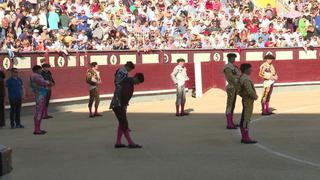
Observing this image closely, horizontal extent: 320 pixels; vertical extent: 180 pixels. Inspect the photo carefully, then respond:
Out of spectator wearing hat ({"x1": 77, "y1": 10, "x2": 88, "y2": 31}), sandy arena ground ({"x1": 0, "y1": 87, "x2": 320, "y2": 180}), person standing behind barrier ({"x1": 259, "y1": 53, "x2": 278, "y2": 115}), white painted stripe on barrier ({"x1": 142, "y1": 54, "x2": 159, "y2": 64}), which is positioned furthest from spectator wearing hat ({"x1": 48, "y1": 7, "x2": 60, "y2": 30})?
person standing behind barrier ({"x1": 259, "y1": 53, "x2": 278, "y2": 115})

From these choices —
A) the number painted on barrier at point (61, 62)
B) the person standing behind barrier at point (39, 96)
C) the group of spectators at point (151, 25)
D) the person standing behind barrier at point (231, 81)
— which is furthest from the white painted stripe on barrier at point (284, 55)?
the person standing behind barrier at point (39, 96)

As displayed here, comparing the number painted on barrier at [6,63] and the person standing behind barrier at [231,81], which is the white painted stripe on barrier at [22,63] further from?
the person standing behind barrier at [231,81]

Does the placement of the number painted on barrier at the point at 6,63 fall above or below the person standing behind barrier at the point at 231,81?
above

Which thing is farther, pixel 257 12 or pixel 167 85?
pixel 257 12

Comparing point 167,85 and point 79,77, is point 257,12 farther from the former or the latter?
point 79,77

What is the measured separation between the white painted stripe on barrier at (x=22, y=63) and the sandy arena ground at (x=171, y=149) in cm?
185

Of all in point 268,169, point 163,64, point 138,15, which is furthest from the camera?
point 138,15

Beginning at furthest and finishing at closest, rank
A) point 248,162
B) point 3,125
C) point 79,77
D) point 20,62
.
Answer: point 79,77 → point 20,62 → point 3,125 → point 248,162

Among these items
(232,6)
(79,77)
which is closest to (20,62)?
(79,77)

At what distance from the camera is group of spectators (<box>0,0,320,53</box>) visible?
1705cm

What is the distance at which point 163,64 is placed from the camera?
66.1ft

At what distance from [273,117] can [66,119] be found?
505 cm

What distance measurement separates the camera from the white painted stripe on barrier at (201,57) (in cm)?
2144

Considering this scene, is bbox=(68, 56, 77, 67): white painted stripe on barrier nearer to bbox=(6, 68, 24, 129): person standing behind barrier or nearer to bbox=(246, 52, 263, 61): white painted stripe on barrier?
bbox=(6, 68, 24, 129): person standing behind barrier
